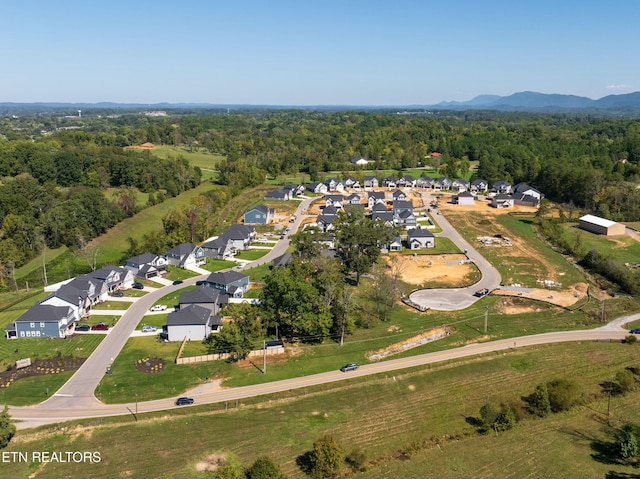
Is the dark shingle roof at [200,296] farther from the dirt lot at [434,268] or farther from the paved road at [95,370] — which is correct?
the dirt lot at [434,268]

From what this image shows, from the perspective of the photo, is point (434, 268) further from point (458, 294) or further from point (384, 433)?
point (384, 433)

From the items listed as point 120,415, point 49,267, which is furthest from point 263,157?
point 120,415

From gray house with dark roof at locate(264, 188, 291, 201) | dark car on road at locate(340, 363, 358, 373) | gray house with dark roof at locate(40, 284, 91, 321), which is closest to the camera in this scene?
dark car on road at locate(340, 363, 358, 373)

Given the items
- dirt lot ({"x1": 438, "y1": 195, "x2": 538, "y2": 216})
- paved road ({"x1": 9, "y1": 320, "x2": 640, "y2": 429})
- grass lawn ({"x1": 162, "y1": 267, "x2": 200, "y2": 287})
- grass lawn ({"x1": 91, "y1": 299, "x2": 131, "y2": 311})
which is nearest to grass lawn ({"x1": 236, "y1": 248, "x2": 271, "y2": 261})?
grass lawn ({"x1": 162, "y1": 267, "x2": 200, "y2": 287})

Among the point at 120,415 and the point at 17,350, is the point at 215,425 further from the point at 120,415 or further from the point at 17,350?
the point at 17,350

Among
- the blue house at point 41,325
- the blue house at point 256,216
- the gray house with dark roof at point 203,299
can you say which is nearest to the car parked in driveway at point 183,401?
the gray house with dark roof at point 203,299

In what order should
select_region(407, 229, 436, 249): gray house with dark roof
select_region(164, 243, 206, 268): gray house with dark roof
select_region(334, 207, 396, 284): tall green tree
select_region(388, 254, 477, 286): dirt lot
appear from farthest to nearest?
select_region(407, 229, 436, 249): gray house with dark roof, select_region(164, 243, 206, 268): gray house with dark roof, select_region(388, 254, 477, 286): dirt lot, select_region(334, 207, 396, 284): tall green tree

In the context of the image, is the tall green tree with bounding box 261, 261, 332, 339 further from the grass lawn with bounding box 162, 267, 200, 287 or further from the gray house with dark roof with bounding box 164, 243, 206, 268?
the gray house with dark roof with bounding box 164, 243, 206, 268
